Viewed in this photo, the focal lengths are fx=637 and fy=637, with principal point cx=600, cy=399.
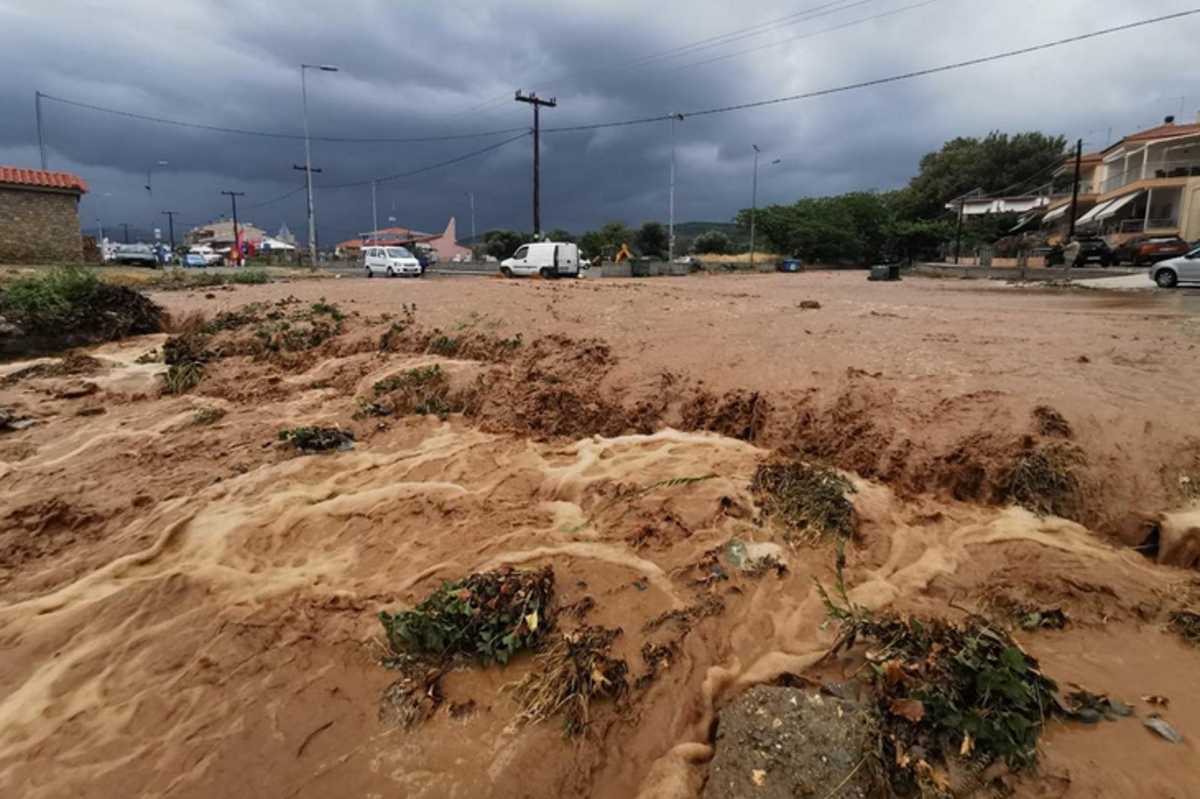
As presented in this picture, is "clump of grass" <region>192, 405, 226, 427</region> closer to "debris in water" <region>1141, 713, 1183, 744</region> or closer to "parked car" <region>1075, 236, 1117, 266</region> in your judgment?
"debris in water" <region>1141, 713, 1183, 744</region>

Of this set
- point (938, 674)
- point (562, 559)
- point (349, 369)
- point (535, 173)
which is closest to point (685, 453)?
point (562, 559)

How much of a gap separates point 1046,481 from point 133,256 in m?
40.7

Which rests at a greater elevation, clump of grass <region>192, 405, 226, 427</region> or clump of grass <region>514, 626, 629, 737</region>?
clump of grass <region>192, 405, 226, 427</region>

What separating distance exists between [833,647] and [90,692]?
14.7 feet

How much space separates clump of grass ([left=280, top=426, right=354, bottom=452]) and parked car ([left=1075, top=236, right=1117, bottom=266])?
35628 millimetres

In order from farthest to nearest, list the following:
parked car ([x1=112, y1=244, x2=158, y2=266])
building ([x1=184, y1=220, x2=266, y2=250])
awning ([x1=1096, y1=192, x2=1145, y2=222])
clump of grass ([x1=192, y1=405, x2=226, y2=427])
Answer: building ([x1=184, y1=220, x2=266, y2=250]) < awning ([x1=1096, y1=192, x2=1145, y2=222]) < parked car ([x1=112, y1=244, x2=158, y2=266]) < clump of grass ([x1=192, y1=405, x2=226, y2=427])

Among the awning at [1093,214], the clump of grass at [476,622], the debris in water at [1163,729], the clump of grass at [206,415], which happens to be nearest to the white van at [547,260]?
the clump of grass at [206,415]

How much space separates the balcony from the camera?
37.7 meters

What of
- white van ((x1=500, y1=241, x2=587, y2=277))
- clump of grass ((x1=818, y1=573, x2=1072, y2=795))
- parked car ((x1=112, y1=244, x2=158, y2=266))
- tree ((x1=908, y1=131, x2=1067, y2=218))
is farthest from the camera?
tree ((x1=908, y1=131, x2=1067, y2=218))

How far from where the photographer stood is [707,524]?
5148 mm

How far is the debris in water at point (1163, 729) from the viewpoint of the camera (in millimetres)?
3014

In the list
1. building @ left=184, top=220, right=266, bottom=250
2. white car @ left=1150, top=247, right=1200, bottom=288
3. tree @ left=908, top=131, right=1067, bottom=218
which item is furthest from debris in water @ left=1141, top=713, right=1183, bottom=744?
building @ left=184, top=220, right=266, bottom=250

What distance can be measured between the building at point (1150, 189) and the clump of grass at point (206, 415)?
4426 centimetres

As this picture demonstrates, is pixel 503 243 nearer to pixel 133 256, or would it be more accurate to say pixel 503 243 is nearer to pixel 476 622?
pixel 133 256
